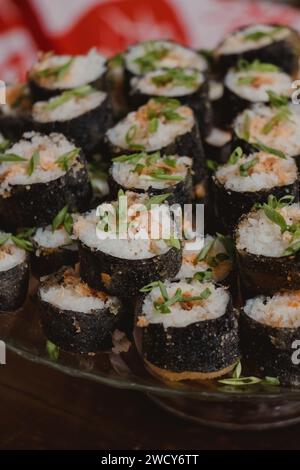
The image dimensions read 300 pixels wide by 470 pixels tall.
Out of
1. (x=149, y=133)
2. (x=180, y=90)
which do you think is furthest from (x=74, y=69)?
(x=149, y=133)

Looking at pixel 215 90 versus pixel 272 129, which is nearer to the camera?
pixel 272 129

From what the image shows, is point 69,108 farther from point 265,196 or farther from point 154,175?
point 265,196

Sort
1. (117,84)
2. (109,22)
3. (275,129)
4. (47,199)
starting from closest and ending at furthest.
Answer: (47,199) < (275,129) < (117,84) < (109,22)

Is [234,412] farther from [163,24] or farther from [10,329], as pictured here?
[163,24]

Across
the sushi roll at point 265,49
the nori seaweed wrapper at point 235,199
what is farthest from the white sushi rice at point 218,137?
the nori seaweed wrapper at point 235,199

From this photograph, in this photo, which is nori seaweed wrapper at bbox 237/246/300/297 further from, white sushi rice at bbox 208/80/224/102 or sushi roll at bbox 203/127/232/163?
white sushi rice at bbox 208/80/224/102

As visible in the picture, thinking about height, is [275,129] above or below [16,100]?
below

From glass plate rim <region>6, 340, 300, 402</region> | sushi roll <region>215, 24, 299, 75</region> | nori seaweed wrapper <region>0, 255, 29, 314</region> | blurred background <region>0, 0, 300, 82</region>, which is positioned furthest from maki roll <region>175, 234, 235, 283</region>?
blurred background <region>0, 0, 300, 82</region>

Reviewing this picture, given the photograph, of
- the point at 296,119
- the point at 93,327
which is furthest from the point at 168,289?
the point at 296,119
